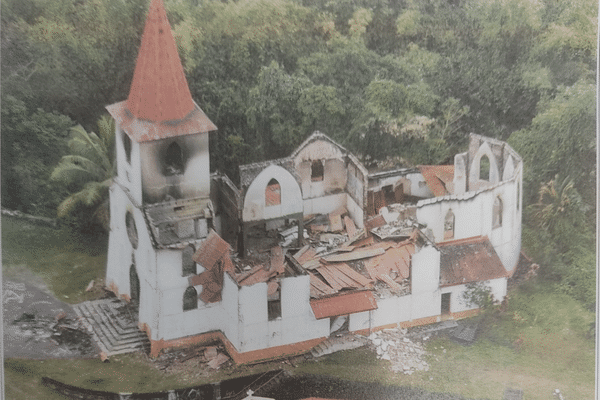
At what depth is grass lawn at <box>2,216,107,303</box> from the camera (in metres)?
8.52

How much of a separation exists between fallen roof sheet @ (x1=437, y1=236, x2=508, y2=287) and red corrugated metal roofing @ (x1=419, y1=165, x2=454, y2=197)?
48cm

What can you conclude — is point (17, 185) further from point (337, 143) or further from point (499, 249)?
point (499, 249)

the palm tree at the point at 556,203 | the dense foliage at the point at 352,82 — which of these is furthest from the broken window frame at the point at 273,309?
the palm tree at the point at 556,203

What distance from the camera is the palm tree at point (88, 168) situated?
8477 mm

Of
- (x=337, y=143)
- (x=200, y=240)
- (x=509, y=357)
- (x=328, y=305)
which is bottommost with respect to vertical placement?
(x=509, y=357)

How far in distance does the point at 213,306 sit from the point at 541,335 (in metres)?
3.10

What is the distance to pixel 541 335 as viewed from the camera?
9.41 m

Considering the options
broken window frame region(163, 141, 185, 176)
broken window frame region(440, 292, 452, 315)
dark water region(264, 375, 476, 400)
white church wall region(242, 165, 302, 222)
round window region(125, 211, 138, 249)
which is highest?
broken window frame region(163, 141, 185, 176)

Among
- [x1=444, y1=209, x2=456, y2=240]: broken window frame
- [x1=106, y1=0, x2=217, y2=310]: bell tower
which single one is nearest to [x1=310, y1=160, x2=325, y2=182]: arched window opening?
[x1=106, y1=0, x2=217, y2=310]: bell tower

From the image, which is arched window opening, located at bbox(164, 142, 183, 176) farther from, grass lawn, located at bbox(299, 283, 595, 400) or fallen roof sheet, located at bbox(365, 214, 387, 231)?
grass lawn, located at bbox(299, 283, 595, 400)

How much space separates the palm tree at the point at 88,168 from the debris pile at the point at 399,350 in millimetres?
2689

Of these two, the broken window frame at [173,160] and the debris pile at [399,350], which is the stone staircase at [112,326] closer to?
the broken window frame at [173,160]

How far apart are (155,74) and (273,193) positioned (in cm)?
143

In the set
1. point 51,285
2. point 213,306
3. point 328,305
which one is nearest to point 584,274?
point 328,305
